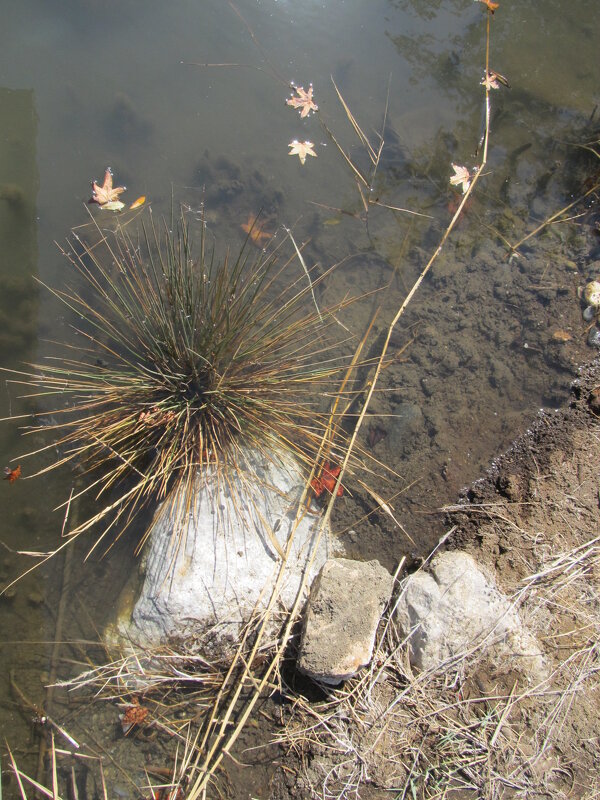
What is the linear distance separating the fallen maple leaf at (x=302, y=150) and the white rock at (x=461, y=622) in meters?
2.88

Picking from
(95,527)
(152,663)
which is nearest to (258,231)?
(95,527)

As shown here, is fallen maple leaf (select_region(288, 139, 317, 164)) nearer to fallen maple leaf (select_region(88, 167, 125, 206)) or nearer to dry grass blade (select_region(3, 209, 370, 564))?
fallen maple leaf (select_region(88, 167, 125, 206))

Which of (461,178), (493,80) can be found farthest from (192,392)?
(493,80)

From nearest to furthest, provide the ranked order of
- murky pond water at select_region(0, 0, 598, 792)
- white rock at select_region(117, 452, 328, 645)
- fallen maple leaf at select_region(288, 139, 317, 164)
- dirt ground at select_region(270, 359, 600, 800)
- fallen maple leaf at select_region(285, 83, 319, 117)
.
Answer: dirt ground at select_region(270, 359, 600, 800) < white rock at select_region(117, 452, 328, 645) < murky pond water at select_region(0, 0, 598, 792) < fallen maple leaf at select_region(288, 139, 317, 164) < fallen maple leaf at select_region(285, 83, 319, 117)

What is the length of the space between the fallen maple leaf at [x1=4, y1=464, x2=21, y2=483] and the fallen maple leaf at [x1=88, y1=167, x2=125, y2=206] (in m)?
1.77

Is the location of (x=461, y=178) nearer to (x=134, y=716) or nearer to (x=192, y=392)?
(x=192, y=392)

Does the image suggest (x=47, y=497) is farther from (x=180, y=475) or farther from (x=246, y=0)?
(x=246, y=0)

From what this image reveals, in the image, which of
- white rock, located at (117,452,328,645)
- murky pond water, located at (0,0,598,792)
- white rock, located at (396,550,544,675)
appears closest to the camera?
white rock, located at (396,550,544,675)

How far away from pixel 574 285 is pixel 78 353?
3094 mm

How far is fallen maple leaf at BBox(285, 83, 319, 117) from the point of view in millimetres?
3764

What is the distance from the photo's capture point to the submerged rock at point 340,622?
7.22ft

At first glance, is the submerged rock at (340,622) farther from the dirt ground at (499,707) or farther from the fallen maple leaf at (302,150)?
the fallen maple leaf at (302,150)

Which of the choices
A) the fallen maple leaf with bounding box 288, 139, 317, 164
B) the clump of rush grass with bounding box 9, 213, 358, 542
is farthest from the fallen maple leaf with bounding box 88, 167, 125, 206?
the fallen maple leaf with bounding box 288, 139, 317, 164

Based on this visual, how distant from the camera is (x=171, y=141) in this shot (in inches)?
147
